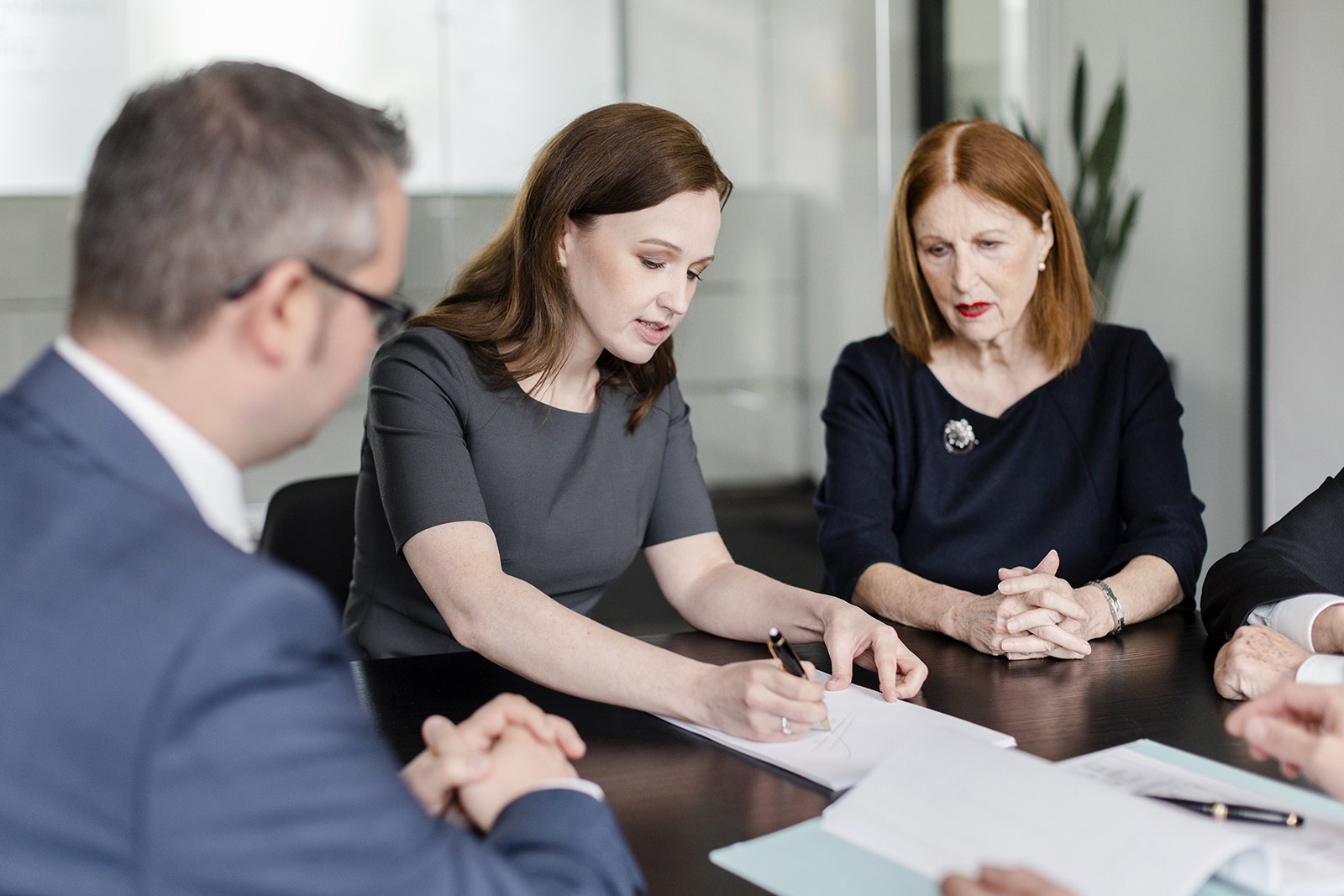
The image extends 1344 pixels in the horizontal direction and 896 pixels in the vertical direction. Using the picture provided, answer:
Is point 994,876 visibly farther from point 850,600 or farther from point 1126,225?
point 1126,225

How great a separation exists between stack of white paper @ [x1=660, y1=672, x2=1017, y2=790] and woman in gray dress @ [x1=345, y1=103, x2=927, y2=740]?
0.06 m

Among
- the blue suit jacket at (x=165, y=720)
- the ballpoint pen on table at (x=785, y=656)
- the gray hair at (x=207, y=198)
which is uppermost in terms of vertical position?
the gray hair at (x=207, y=198)

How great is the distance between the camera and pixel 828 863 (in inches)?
41.3

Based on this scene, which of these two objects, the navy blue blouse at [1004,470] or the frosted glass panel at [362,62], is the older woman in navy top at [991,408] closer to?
the navy blue blouse at [1004,470]

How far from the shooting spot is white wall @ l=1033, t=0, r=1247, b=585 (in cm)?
344

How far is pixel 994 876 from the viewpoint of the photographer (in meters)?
0.87

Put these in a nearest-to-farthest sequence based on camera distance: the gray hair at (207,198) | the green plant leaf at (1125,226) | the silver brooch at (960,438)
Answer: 1. the gray hair at (207,198)
2. the silver brooch at (960,438)
3. the green plant leaf at (1125,226)

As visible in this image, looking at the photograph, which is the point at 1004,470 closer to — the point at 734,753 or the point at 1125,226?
the point at 734,753

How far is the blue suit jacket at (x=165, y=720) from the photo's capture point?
2.36 feet

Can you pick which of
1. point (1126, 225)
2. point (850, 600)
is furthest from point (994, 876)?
point (1126, 225)

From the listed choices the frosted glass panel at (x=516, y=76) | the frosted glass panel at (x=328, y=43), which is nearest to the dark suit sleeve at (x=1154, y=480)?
the frosted glass panel at (x=328, y=43)

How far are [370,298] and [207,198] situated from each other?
0.13m

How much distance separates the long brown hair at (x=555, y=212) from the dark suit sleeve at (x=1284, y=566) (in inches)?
35.6

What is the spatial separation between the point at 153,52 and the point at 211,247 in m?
3.64
